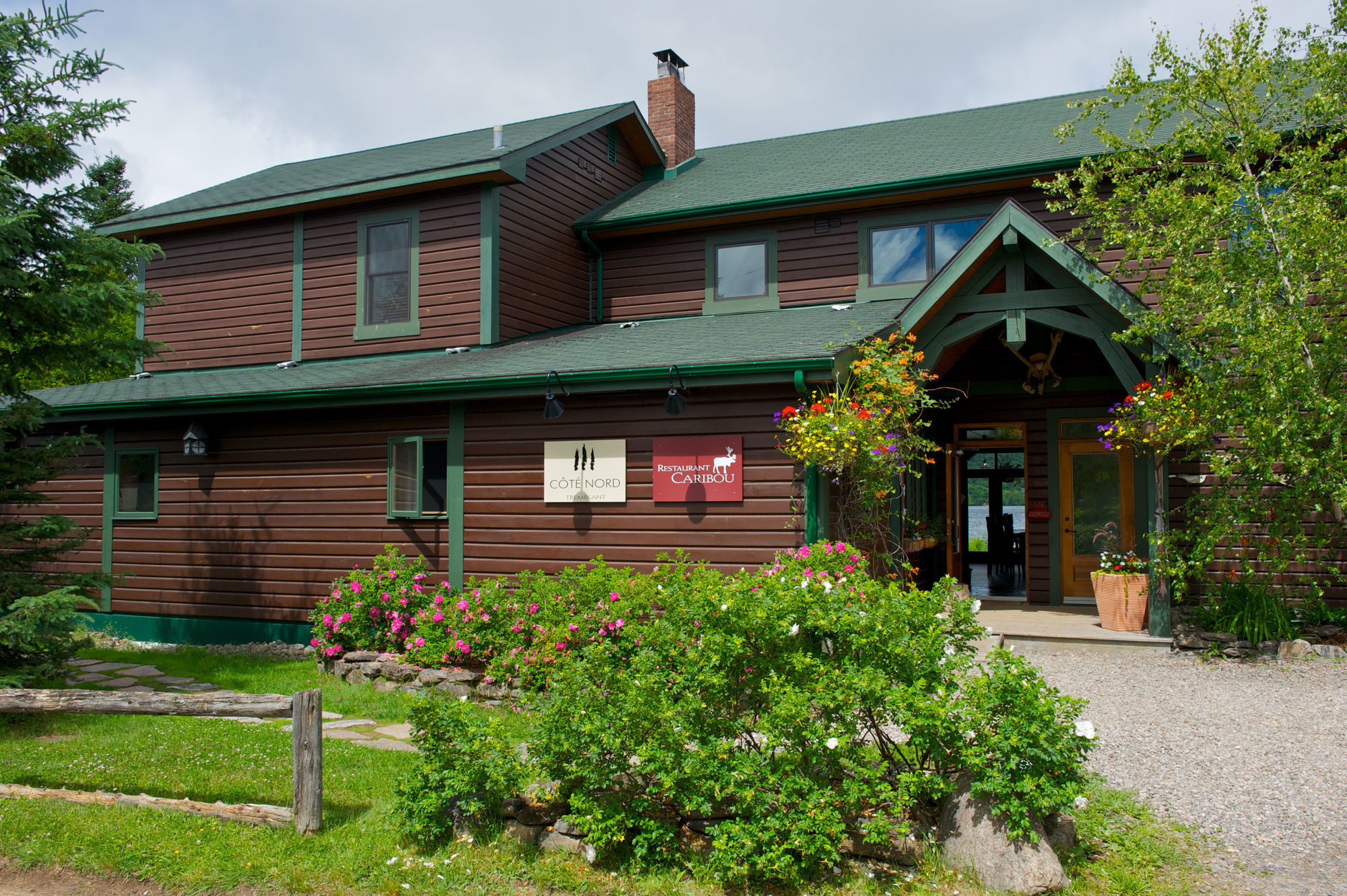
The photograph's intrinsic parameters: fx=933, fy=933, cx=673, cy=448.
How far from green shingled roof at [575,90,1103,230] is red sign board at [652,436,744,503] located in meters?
4.64

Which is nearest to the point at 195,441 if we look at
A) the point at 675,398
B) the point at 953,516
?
the point at 675,398

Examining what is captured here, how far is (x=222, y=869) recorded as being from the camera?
15.1 ft

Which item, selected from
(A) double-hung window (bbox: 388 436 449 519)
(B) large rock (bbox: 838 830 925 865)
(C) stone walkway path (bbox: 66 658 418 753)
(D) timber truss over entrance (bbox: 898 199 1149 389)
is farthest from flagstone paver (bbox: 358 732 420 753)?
(D) timber truss over entrance (bbox: 898 199 1149 389)

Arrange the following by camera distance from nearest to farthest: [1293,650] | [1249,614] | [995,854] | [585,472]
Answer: [995,854]
[1293,650]
[1249,614]
[585,472]

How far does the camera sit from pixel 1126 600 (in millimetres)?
9891

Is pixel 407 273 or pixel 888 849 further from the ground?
pixel 407 273

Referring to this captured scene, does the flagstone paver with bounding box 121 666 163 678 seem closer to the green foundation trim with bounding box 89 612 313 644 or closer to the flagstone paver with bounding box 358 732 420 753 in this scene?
the green foundation trim with bounding box 89 612 313 644

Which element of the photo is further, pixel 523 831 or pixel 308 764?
pixel 308 764

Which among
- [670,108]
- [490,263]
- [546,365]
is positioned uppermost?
[670,108]

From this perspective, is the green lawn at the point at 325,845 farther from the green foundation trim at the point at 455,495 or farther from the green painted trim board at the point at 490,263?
the green painted trim board at the point at 490,263

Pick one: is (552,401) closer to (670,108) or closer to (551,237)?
(551,237)

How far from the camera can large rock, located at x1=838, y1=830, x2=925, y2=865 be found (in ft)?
14.6

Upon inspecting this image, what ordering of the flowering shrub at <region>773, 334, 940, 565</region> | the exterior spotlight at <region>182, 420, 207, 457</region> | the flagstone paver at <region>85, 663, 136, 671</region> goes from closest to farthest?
the flowering shrub at <region>773, 334, 940, 565</region> → the flagstone paver at <region>85, 663, 136, 671</region> → the exterior spotlight at <region>182, 420, 207, 457</region>

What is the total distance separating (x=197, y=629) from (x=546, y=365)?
19.9 feet
